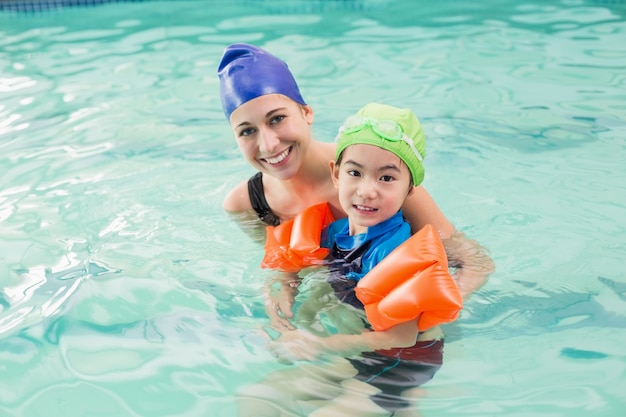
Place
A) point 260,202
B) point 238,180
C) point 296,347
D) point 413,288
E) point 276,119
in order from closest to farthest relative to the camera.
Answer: point 413,288
point 296,347
point 276,119
point 260,202
point 238,180

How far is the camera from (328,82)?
301 inches

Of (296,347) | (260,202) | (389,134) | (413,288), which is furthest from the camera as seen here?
(260,202)

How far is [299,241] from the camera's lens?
3.79m

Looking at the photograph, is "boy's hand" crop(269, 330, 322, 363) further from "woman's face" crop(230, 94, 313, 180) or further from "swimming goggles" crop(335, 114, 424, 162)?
"swimming goggles" crop(335, 114, 424, 162)

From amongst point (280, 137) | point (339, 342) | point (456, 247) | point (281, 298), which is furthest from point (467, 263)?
point (280, 137)

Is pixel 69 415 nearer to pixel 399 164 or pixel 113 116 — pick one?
pixel 399 164

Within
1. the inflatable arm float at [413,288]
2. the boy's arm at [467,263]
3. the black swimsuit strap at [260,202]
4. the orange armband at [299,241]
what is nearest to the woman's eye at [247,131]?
the orange armband at [299,241]

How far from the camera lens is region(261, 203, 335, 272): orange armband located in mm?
3779

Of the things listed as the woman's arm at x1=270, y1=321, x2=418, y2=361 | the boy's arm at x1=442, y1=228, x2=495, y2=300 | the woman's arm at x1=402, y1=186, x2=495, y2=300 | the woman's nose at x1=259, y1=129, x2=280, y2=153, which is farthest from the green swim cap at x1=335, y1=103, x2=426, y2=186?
the woman's arm at x1=270, y1=321, x2=418, y2=361

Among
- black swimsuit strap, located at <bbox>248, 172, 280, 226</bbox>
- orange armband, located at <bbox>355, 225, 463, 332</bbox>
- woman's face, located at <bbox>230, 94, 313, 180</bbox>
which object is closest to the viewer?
orange armband, located at <bbox>355, 225, 463, 332</bbox>

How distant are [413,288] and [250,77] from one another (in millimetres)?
1375

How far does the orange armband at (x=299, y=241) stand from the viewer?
378cm

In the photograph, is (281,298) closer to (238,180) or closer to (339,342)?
(339,342)

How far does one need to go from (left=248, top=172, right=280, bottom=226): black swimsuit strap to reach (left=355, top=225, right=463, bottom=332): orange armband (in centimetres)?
119
